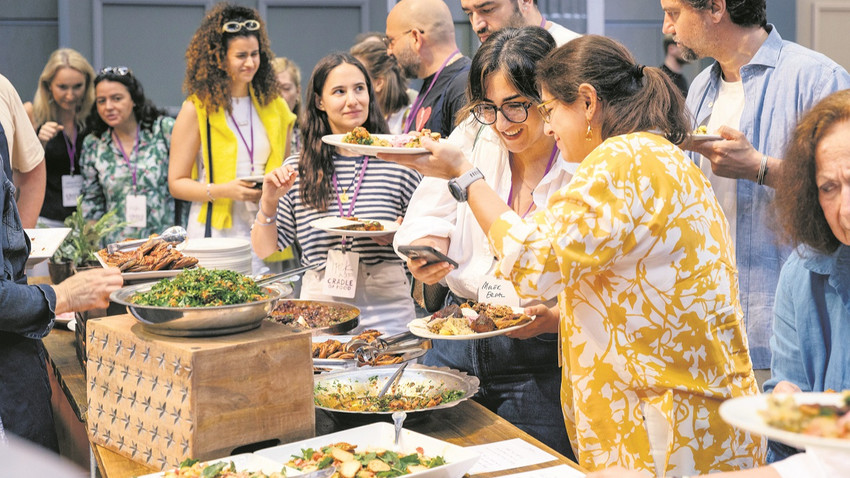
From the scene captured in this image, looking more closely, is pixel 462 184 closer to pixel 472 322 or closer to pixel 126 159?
pixel 472 322

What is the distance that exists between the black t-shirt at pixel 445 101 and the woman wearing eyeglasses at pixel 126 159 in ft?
5.06

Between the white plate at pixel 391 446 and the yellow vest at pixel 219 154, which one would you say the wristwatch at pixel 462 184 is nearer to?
the white plate at pixel 391 446

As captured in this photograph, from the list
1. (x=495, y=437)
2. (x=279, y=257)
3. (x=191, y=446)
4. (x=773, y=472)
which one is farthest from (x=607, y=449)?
(x=279, y=257)

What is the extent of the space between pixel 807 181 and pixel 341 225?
4.99 ft

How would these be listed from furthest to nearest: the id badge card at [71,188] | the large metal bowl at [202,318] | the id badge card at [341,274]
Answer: the id badge card at [71,188] → the id badge card at [341,274] → the large metal bowl at [202,318]

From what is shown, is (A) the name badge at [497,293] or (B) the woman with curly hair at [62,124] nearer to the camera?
(A) the name badge at [497,293]

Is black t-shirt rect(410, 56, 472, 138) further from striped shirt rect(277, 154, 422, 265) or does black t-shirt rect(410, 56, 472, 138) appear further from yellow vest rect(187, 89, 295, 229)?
yellow vest rect(187, 89, 295, 229)

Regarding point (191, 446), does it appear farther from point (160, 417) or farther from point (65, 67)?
point (65, 67)

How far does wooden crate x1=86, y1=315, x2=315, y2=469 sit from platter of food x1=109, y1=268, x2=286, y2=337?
23mm

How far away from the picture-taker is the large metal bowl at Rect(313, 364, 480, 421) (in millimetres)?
2068

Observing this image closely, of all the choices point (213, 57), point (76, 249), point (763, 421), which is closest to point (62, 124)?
point (213, 57)

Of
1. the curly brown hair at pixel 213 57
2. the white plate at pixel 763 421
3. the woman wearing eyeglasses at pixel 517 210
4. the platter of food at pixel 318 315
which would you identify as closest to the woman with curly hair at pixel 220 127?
the curly brown hair at pixel 213 57

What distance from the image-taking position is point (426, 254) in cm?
220

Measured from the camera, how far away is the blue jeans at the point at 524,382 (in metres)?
2.25
